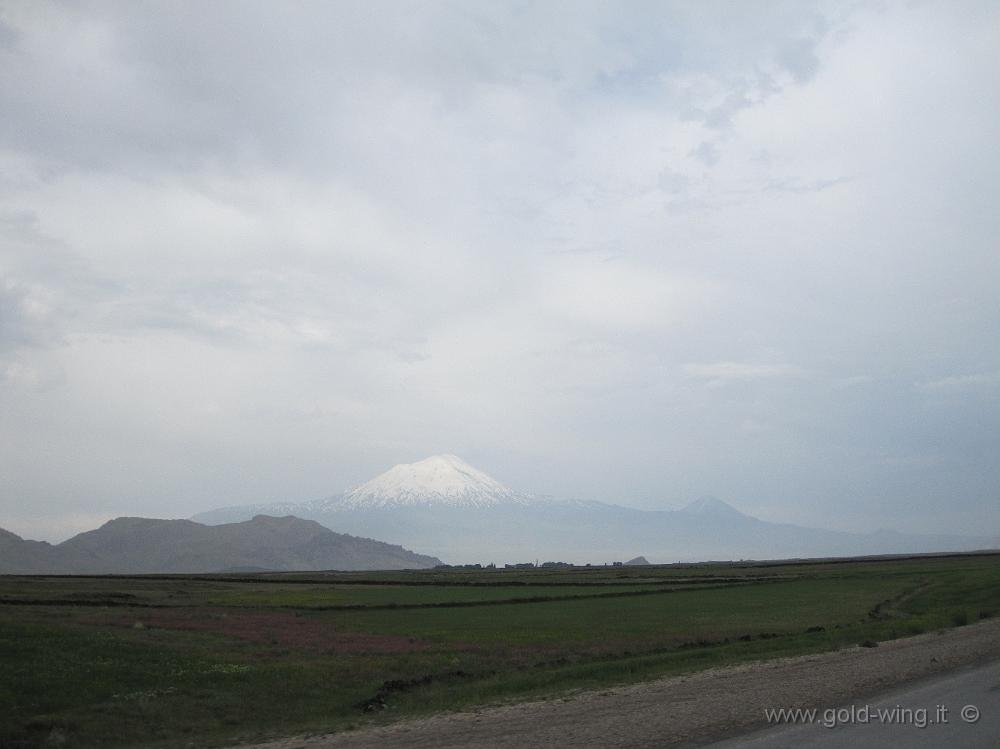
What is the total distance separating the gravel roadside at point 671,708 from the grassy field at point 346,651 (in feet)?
8.37

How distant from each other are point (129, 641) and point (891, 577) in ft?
270

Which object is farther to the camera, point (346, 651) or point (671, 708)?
point (346, 651)

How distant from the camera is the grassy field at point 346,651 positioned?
24.3 meters

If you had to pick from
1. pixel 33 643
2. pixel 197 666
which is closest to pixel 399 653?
pixel 197 666

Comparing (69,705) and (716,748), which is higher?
(716,748)

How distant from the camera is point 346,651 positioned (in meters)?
37.6

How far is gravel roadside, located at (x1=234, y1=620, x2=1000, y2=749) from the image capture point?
16.3 meters

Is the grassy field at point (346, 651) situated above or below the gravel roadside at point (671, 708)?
below

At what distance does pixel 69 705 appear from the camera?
25.4 meters

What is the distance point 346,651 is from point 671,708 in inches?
900

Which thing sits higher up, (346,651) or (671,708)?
(671,708)

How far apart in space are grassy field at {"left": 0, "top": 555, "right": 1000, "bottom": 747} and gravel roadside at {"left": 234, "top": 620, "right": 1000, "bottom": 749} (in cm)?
255

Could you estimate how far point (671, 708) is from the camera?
18.8 meters

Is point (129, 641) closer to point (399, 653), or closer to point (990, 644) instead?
point (399, 653)
